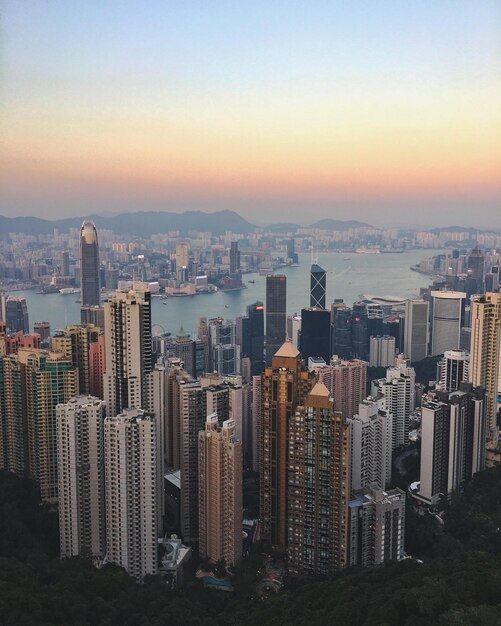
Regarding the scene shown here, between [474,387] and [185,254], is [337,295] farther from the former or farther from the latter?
[474,387]

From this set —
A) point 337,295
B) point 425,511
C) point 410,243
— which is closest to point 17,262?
point 425,511

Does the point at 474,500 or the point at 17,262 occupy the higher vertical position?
the point at 17,262

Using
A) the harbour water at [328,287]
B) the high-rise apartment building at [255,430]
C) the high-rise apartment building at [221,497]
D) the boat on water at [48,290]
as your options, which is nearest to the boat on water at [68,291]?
the harbour water at [328,287]

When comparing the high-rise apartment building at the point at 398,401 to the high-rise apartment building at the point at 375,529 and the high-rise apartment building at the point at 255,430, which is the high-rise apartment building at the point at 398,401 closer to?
the high-rise apartment building at the point at 255,430

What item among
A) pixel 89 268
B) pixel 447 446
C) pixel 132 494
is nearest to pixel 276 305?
pixel 89 268

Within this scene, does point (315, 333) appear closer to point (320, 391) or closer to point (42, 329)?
point (42, 329)

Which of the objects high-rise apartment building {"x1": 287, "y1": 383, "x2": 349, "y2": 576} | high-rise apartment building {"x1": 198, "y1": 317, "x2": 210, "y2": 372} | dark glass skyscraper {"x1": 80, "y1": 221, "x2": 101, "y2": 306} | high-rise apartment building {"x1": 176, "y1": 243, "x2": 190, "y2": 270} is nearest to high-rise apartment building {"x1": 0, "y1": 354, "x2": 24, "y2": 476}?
dark glass skyscraper {"x1": 80, "y1": 221, "x2": 101, "y2": 306}
